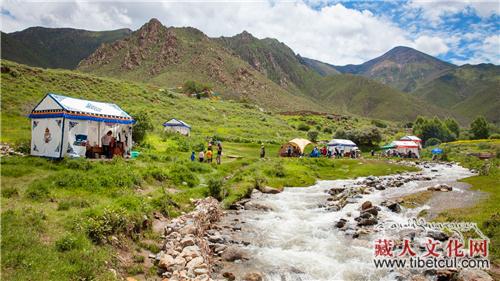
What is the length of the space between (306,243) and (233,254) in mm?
3799

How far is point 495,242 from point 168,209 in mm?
14685

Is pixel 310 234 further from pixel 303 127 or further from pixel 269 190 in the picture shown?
pixel 303 127

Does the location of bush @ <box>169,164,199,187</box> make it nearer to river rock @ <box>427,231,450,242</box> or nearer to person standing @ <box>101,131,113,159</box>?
person standing @ <box>101,131,113,159</box>

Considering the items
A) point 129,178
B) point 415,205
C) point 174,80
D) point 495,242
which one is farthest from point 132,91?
point 495,242

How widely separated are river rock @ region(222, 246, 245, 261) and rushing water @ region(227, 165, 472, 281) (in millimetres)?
519

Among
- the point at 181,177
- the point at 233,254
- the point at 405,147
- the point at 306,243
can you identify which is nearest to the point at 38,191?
the point at 233,254

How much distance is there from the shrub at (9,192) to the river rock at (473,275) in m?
17.3

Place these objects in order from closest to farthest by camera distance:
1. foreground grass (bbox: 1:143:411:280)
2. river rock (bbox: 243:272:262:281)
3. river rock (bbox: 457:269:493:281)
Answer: foreground grass (bbox: 1:143:411:280)
river rock (bbox: 457:269:493:281)
river rock (bbox: 243:272:262:281)

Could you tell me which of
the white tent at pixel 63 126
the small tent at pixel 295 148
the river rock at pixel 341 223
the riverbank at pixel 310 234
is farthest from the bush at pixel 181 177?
the small tent at pixel 295 148

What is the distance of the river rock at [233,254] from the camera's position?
13.2 metres

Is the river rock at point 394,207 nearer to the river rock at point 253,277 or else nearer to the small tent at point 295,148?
the river rock at point 253,277

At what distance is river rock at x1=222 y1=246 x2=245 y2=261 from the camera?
13.2 metres

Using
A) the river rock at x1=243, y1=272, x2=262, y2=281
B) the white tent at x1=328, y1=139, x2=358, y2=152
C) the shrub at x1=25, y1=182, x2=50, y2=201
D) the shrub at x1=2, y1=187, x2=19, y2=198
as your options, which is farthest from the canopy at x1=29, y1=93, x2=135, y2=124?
the white tent at x1=328, y1=139, x2=358, y2=152

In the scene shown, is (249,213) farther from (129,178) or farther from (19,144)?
(19,144)
